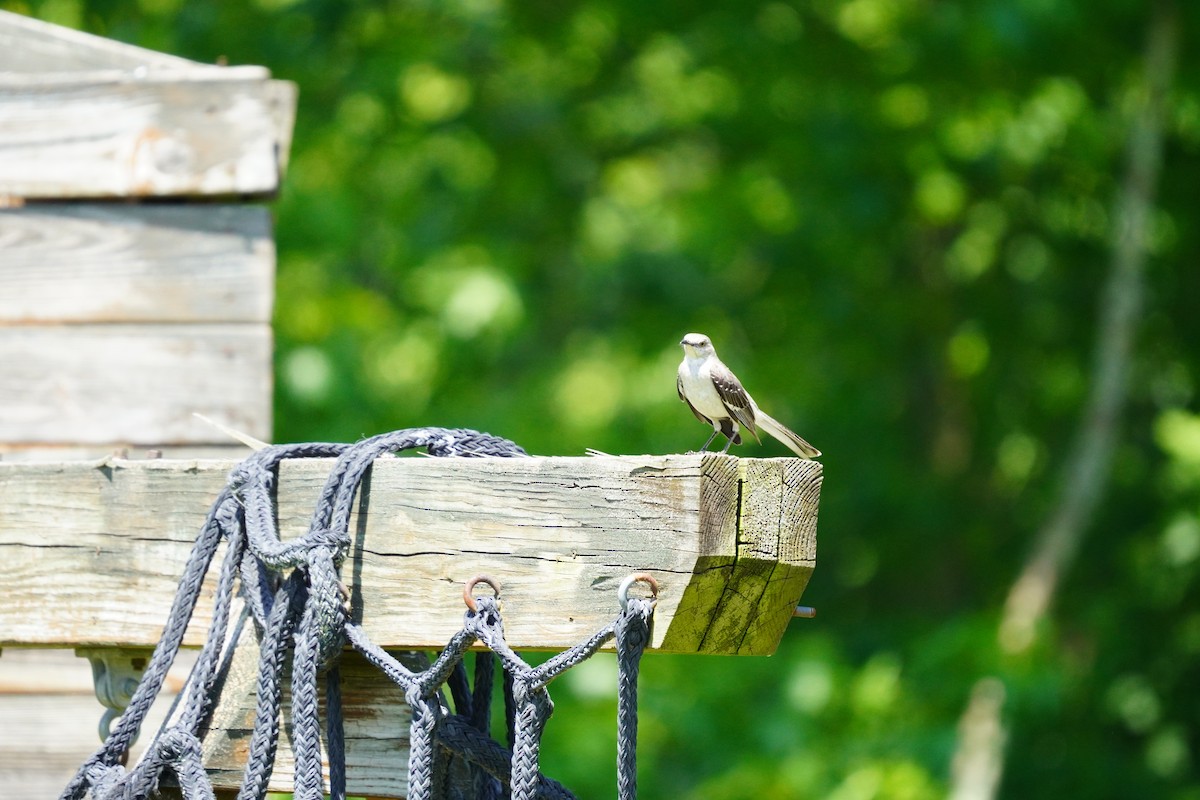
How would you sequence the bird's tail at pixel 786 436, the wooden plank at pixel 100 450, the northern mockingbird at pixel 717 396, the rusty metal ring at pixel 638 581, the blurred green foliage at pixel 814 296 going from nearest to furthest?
1. the rusty metal ring at pixel 638 581
2. the bird's tail at pixel 786 436
3. the wooden plank at pixel 100 450
4. the northern mockingbird at pixel 717 396
5. the blurred green foliage at pixel 814 296

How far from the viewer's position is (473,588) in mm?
1793

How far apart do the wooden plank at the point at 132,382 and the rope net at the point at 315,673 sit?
49.3 inches

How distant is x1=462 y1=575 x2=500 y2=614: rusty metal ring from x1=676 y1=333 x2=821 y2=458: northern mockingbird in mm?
1397

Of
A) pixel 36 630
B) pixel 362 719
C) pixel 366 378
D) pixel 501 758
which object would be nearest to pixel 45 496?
pixel 36 630

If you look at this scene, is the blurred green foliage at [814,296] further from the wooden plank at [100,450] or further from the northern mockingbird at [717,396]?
the northern mockingbird at [717,396]

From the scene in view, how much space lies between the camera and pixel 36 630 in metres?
2.15

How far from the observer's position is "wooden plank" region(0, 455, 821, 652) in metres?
1.68

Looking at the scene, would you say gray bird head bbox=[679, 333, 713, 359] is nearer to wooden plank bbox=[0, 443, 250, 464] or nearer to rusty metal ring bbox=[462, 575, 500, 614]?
wooden plank bbox=[0, 443, 250, 464]

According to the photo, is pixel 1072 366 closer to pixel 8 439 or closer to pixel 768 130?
pixel 768 130

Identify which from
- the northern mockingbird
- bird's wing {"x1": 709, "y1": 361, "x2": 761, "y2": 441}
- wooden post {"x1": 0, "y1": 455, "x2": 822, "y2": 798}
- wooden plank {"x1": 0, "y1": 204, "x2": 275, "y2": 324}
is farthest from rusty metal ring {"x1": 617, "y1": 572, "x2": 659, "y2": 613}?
wooden plank {"x1": 0, "y1": 204, "x2": 275, "y2": 324}

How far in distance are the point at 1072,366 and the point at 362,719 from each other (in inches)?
351

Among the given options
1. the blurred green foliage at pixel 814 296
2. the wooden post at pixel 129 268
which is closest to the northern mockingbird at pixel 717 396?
the wooden post at pixel 129 268

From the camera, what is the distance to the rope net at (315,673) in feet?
5.76

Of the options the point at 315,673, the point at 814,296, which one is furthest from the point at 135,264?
the point at 814,296
